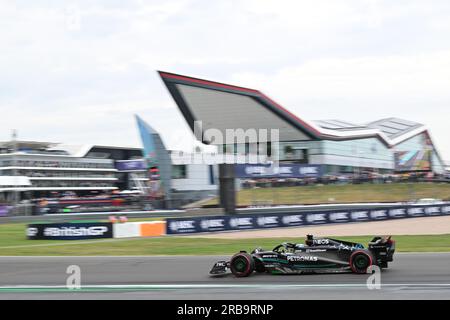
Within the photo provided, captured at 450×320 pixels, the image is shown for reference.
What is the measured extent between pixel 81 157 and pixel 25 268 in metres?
82.9

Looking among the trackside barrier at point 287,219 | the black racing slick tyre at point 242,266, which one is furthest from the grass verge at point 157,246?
the black racing slick tyre at point 242,266

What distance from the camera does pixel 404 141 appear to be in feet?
377

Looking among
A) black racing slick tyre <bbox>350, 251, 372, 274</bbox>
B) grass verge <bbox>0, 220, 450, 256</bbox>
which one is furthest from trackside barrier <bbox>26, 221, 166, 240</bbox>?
black racing slick tyre <bbox>350, 251, 372, 274</bbox>

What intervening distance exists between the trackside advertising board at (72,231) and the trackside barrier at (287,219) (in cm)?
302

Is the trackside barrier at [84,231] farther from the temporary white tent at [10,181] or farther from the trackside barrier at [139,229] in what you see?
the temporary white tent at [10,181]

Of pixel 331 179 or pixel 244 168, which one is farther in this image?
pixel 331 179

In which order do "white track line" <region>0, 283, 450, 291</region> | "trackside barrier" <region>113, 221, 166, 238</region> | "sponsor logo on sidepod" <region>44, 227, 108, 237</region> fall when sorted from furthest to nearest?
"trackside barrier" <region>113, 221, 166, 238</region>
"sponsor logo on sidepod" <region>44, 227, 108, 237</region>
"white track line" <region>0, 283, 450, 291</region>

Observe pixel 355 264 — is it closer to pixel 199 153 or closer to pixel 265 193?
pixel 265 193

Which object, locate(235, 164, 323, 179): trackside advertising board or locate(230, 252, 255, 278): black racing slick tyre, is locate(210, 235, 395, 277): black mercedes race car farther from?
locate(235, 164, 323, 179): trackside advertising board

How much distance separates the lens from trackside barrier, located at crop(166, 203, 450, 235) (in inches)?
1035

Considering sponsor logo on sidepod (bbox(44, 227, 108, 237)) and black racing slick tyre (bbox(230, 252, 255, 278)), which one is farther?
sponsor logo on sidepod (bbox(44, 227, 108, 237))

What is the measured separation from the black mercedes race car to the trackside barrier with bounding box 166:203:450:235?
1429cm
